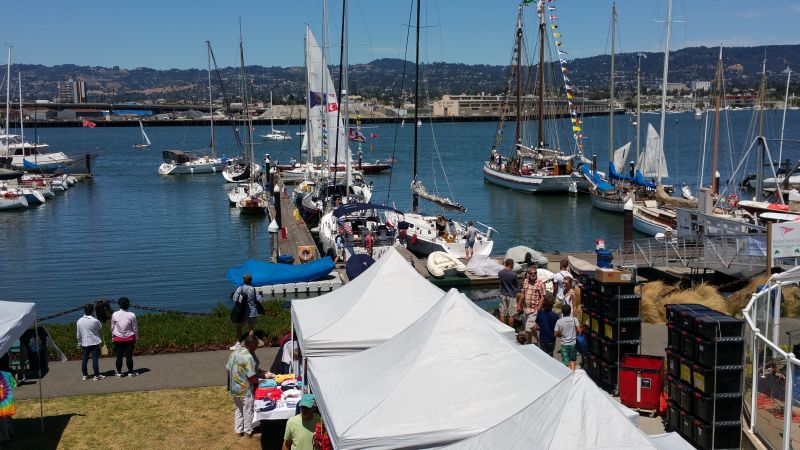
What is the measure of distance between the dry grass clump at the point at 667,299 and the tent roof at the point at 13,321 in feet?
39.9

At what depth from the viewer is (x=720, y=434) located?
10.0 m

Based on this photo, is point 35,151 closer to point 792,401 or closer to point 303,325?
point 303,325

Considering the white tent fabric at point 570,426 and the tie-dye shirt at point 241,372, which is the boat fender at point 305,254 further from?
the white tent fabric at point 570,426

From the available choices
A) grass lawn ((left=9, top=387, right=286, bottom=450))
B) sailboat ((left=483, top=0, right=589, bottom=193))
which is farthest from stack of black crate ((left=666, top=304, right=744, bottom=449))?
sailboat ((left=483, top=0, right=589, bottom=193))

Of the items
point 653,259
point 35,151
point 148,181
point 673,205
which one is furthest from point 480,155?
point 653,259

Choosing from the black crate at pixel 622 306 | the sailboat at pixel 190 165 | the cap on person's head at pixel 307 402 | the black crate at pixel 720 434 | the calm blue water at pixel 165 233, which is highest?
the black crate at pixel 622 306

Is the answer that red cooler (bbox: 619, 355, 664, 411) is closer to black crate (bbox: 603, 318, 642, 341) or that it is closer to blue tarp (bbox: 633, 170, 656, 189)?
black crate (bbox: 603, 318, 642, 341)

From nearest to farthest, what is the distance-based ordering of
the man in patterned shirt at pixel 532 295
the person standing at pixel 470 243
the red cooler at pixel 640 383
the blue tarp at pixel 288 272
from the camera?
1. the red cooler at pixel 640 383
2. the man in patterned shirt at pixel 532 295
3. the blue tarp at pixel 288 272
4. the person standing at pixel 470 243

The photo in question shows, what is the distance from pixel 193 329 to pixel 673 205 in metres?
31.6

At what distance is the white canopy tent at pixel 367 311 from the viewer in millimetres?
11219

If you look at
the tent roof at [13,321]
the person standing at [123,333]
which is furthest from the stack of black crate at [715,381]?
the person standing at [123,333]

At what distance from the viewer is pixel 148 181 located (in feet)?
257

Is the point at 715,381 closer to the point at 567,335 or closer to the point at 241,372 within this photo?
the point at 567,335

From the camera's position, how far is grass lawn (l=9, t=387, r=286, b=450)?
36.0ft
